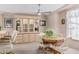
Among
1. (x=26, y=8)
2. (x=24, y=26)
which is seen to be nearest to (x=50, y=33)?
(x=24, y=26)

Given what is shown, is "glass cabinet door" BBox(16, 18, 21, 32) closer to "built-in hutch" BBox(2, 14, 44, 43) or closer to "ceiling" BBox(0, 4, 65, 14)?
"built-in hutch" BBox(2, 14, 44, 43)

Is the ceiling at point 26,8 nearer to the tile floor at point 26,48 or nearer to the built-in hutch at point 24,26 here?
the built-in hutch at point 24,26

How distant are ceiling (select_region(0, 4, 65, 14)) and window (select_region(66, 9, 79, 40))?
22 centimetres

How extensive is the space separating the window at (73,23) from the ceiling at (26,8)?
22 centimetres

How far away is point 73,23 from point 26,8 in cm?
82

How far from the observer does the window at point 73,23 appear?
8.58 feet

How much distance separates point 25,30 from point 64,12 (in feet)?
2.34

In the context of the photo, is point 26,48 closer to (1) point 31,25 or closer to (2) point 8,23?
(1) point 31,25

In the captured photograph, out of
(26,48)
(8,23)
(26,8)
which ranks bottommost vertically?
(26,48)

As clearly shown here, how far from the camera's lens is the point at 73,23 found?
2.65 metres

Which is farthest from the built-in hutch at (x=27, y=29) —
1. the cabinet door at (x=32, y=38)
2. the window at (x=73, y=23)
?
the window at (x=73, y=23)
